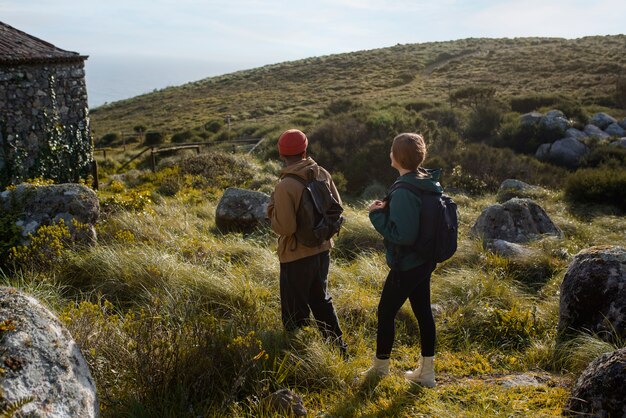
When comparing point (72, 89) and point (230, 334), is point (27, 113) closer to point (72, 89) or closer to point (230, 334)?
point (72, 89)

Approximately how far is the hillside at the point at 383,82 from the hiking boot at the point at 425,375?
20.7 metres

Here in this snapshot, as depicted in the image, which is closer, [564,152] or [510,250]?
[510,250]

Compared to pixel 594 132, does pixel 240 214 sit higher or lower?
lower

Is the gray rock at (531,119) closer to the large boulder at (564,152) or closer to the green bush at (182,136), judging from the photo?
the large boulder at (564,152)

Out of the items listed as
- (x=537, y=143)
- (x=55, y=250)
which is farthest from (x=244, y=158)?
(x=55, y=250)

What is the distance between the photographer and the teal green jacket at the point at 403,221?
3.41m

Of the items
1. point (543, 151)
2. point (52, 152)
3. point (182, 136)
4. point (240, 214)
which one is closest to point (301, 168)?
point (240, 214)

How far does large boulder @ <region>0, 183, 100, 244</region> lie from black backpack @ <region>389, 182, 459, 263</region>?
13.6 feet

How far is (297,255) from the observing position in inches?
152

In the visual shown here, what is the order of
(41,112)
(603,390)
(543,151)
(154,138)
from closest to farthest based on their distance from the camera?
→ (603,390)
(41,112)
(543,151)
(154,138)

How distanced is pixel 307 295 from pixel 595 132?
16851mm

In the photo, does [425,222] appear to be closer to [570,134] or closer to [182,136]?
[570,134]

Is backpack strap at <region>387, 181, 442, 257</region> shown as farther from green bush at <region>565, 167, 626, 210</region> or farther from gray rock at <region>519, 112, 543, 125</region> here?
gray rock at <region>519, 112, 543, 125</region>

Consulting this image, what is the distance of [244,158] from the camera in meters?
15.8
